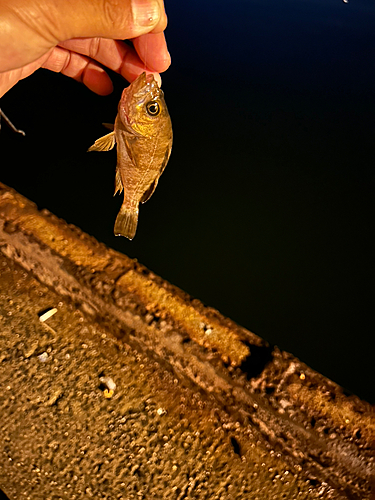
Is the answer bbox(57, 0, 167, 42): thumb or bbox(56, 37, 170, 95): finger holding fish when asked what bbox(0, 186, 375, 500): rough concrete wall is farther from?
bbox(57, 0, 167, 42): thumb

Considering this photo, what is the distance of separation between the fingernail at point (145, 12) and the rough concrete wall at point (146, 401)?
59.4 inches

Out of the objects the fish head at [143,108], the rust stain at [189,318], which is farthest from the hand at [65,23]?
the rust stain at [189,318]

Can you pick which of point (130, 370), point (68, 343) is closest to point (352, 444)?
point (130, 370)

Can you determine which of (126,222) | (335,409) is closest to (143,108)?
(126,222)

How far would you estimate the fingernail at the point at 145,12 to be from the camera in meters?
1.76

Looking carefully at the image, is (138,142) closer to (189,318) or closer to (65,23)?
(65,23)

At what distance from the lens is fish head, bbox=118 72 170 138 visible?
1.94 meters

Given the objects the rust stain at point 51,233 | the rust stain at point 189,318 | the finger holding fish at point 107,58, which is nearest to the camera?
the finger holding fish at point 107,58

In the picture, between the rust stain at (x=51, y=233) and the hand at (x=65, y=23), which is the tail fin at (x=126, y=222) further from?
the hand at (x=65, y=23)

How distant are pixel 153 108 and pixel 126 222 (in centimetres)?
60

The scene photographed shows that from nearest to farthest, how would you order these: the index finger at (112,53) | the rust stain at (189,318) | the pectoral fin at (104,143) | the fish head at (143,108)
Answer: the fish head at (143,108), the pectoral fin at (104,143), the rust stain at (189,318), the index finger at (112,53)

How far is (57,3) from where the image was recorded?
1.72 meters

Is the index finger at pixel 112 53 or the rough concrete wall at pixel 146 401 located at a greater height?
the index finger at pixel 112 53

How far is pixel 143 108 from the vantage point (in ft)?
6.43
